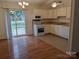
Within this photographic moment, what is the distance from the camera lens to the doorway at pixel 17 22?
7148mm

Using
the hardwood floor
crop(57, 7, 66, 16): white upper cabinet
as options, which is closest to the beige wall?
the hardwood floor

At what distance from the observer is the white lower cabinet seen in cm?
604

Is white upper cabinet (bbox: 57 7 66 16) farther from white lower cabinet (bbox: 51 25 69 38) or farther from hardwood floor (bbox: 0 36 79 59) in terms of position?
hardwood floor (bbox: 0 36 79 59)

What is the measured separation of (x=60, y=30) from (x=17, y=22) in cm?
333

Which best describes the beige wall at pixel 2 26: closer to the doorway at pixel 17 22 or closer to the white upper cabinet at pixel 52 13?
the doorway at pixel 17 22

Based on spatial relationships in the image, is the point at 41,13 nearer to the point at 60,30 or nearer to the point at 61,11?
the point at 61,11

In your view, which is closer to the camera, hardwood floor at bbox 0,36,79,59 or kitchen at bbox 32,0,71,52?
hardwood floor at bbox 0,36,79,59

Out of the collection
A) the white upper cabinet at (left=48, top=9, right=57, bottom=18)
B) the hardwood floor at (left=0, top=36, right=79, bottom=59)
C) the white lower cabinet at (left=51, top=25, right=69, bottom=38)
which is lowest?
the hardwood floor at (left=0, top=36, right=79, bottom=59)

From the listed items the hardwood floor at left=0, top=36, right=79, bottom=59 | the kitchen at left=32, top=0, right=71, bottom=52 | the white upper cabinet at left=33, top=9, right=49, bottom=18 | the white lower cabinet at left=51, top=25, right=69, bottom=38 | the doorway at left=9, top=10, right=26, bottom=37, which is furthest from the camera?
the white upper cabinet at left=33, top=9, right=49, bottom=18

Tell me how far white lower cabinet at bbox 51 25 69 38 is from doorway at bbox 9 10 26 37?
2406 mm

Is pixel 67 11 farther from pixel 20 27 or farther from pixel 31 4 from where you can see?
pixel 20 27

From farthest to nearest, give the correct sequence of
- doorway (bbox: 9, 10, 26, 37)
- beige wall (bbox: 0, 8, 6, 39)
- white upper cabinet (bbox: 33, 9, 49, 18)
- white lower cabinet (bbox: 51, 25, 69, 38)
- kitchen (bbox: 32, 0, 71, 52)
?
white upper cabinet (bbox: 33, 9, 49, 18), doorway (bbox: 9, 10, 26, 37), kitchen (bbox: 32, 0, 71, 52), beige wall (bbox: 0, 8, 6, 39), white lower cabinet (bbox: 51, 25, 69, 38)

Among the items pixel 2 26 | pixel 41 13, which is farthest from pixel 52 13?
pixel 2 26

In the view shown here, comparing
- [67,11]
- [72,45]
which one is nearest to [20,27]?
[67,11]
